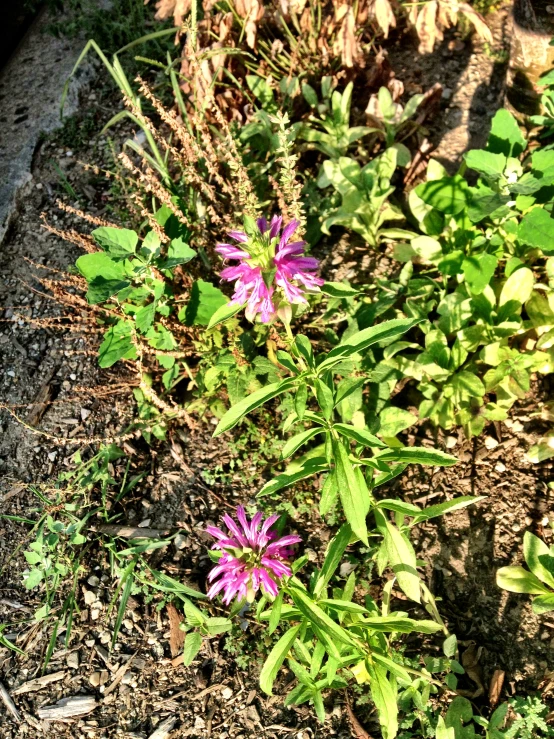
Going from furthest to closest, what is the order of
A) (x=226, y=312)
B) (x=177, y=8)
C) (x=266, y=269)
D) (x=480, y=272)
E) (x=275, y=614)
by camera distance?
(x=177, y=8), (x=480, y=272), (x=226, y=312), (x=275, y=614), (x=266, y=269)

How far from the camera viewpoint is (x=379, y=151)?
3.26 metres

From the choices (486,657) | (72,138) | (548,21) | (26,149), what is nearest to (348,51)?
(548,21)

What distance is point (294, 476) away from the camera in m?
1.97

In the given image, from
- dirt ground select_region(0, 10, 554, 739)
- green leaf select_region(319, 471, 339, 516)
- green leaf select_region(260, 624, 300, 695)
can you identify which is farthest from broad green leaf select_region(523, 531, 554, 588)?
green leaf select_region(260, 624, 300, 695)

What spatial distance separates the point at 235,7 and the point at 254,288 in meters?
2.00

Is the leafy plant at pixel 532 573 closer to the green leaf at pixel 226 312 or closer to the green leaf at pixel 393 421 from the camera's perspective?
the green leaf at pixel 393 421

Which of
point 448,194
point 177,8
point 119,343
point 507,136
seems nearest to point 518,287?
point 448,194

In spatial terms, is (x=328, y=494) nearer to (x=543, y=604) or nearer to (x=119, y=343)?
(x=543, y=604)

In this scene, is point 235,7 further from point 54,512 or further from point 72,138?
point 54,512

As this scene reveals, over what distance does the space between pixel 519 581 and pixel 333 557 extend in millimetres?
629

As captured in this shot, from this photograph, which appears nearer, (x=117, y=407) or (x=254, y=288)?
(x=254, y=288)

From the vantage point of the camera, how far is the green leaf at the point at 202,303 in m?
2.45

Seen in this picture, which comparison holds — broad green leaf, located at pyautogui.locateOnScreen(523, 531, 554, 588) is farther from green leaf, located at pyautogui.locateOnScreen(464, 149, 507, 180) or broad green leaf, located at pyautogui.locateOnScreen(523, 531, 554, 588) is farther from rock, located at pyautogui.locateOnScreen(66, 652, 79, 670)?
rock, located at pyautogui.locateOnScreen(66, 652, 79, 670)

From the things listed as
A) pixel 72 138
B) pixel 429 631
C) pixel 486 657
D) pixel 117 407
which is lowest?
pixel 486 657
